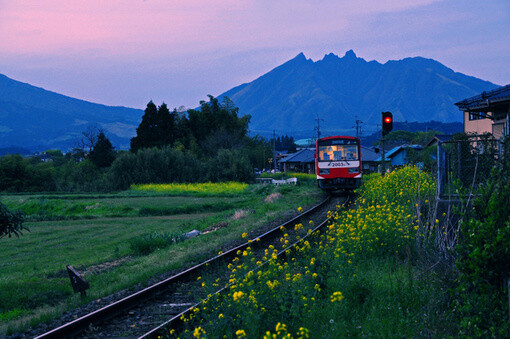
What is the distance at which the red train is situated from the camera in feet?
85.8

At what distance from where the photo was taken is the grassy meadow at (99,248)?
30.9ft

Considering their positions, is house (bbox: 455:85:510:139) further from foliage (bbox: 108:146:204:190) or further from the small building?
the small building

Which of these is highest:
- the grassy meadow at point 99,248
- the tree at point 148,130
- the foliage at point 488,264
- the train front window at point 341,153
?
the tree at point 148,130

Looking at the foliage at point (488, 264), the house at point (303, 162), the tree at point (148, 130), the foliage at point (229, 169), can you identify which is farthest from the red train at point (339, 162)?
the house at point (303, 162)

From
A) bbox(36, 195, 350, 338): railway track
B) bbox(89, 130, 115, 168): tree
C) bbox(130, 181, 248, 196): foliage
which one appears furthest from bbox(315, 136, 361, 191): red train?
bbox(89, 130, 115, 168): tree

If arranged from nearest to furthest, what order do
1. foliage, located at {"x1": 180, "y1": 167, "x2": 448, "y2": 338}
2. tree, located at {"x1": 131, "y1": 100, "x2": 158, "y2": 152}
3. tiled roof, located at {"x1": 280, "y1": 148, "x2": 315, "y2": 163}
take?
foliage, located at {"x1": 180, "y1": 167, "x2": 448, "y2": 338} → tree, located at {"x1": 131, "y1": 100, "x2": 158, "y2": 152} → tiled roof, located at {"x1": 280, "y1": 148, "x2": 315, "y2": 163}

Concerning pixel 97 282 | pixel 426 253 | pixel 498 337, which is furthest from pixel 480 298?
pixel 97 282

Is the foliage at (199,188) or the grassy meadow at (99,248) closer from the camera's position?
the grassy meadow at (99,248)

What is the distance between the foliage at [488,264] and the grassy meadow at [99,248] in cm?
606

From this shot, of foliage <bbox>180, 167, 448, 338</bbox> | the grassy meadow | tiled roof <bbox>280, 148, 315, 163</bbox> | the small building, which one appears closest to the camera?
foliage <bbox>180, 167, 448, 338</bbox>

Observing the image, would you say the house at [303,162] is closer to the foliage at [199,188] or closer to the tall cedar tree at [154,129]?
the tall cedar tree at [154,129]

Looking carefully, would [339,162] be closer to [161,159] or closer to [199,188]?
[199,188]

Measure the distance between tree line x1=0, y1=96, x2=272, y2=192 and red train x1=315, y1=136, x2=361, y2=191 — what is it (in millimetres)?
24426

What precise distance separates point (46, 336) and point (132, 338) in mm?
1126
